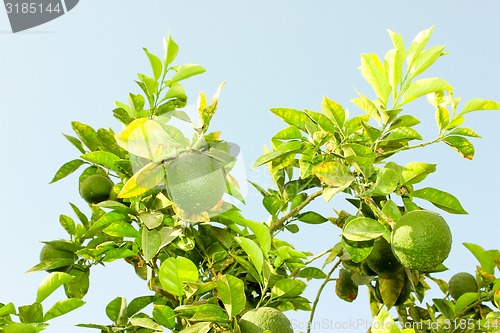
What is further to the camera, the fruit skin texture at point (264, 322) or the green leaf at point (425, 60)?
the green leaf at point (425, 60)

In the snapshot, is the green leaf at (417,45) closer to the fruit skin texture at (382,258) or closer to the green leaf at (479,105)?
the green leaf at (479,105)

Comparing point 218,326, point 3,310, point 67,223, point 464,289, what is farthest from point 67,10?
point 464,289

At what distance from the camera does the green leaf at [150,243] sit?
1.83 meters

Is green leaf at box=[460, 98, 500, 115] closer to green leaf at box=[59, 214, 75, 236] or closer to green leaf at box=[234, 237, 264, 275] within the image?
green leaf at box=[234, 237, 264, 275]

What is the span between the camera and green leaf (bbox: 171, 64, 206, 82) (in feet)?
7.36

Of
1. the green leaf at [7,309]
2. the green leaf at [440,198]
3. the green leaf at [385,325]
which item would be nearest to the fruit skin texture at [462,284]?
the green leaf at [440,198]

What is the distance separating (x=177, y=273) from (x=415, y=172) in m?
0.91

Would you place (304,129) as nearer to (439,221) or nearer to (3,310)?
(439,221)

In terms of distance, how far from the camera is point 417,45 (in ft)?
6.33

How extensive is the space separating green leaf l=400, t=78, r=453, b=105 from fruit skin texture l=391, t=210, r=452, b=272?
40 cm

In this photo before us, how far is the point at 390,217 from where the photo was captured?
188 centimetres

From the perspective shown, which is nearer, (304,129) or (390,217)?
(390,217)

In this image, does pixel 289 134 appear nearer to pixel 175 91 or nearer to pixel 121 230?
pixel 175 91

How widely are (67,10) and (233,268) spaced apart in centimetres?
208
